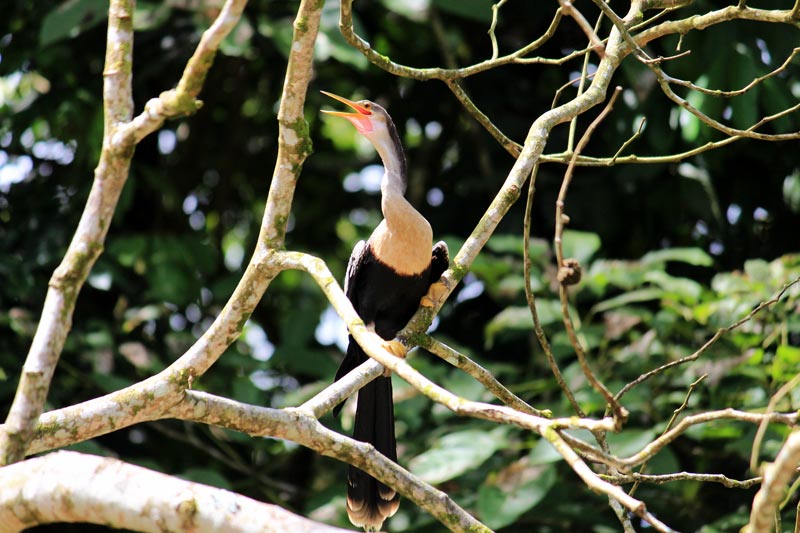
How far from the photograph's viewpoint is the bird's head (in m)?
3.71

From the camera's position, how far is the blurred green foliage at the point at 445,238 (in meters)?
3.99

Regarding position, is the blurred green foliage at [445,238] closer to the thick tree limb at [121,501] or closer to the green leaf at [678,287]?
the green leaf at [678,287]

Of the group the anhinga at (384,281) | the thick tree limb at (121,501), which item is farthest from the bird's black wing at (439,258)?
the thick tree limb at (121,501)

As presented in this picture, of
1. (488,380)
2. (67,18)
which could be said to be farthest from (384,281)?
(67,18)

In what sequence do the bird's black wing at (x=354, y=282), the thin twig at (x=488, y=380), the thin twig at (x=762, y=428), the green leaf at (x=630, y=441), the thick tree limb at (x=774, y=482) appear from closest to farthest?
the thick tree limb at (x=774, y=482), the thin twig at (x=762, y=428), the thin twig at (x=488, y=380), the green leaf at (x=630, y=441), the bird's black wing at (x=354, y=282)

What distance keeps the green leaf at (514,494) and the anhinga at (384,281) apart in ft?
1.42

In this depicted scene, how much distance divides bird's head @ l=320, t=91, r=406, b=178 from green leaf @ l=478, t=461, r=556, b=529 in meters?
1.31

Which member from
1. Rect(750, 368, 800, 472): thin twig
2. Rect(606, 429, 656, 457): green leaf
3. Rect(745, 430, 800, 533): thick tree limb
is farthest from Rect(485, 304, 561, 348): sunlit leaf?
Rect(745, 430, 800, 533): thick tree limb

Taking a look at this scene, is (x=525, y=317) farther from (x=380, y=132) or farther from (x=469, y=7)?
(x=469, y=7)

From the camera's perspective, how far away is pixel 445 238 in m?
4.23

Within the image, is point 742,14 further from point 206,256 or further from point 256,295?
point 206,256

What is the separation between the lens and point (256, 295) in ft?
7.99

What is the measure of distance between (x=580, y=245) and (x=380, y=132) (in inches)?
43.0

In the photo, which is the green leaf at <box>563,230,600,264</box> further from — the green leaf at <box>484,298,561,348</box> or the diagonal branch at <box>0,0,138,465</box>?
the diagonal branch at <box>0,0,138,465</box>
